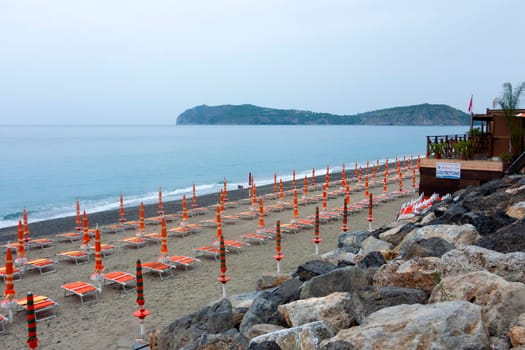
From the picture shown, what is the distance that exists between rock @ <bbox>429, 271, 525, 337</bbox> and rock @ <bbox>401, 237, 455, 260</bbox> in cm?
172

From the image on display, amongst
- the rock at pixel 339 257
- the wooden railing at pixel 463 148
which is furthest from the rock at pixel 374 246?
the wooden railing at pixel 463 148

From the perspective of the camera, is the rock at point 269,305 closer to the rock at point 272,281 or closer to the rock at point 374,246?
the rock at point 272,281

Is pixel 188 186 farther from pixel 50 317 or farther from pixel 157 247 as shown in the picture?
pixel 50 317

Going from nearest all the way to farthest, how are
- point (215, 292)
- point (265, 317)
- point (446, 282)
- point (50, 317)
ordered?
point (446, 282) < point (265, 317) < point (50, 317) < point (215, 292)

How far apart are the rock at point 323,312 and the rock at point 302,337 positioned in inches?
12.4

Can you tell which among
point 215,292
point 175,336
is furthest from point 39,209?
point 175,336

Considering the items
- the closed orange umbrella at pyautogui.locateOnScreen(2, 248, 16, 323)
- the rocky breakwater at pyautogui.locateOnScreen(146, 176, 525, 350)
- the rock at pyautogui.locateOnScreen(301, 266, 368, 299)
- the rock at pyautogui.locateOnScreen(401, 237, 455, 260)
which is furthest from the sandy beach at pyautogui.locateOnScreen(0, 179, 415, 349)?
the rock at pyautogui.locateOnScreen(401, 237, 455, 260)

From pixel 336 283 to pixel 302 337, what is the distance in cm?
156

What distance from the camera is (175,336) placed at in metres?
5.77

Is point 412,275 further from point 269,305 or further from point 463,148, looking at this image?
point 463,148

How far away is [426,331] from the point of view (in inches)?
149

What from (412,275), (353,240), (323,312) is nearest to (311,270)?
(412,275)

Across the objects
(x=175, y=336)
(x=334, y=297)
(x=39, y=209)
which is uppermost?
(x=334, y=297)

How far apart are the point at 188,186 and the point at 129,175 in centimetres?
1314
